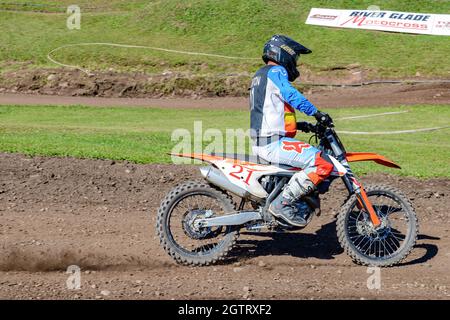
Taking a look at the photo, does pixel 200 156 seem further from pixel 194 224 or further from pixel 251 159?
pixel 194 224

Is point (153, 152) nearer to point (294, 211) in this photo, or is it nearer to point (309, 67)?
point (294, 211)

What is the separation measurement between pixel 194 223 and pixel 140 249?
81 cm

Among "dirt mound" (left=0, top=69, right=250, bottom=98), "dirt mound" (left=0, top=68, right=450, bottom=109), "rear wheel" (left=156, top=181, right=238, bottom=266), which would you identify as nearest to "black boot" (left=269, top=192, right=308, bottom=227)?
"rear wheel" (left=156, top=181, right=238, bottom=266)

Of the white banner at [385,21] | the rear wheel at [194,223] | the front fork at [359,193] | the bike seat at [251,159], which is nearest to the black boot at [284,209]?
the bike seat at [251,159]

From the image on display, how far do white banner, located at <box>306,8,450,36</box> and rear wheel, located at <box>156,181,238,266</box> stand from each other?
24.5 meters

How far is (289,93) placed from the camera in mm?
7328

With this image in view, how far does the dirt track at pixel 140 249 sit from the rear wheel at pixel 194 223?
0.55 ft

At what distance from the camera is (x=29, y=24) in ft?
118

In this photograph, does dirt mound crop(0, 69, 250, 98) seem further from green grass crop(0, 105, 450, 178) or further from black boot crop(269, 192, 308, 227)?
black boot crop(269, 192, 308, 227)

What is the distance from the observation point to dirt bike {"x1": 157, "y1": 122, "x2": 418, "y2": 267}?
7.66m

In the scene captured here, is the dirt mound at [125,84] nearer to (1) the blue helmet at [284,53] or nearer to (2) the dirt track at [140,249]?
(2) the dirt track at [140,249]

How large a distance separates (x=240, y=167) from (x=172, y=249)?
1158mm

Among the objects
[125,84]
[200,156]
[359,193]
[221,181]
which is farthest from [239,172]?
[125,84]
